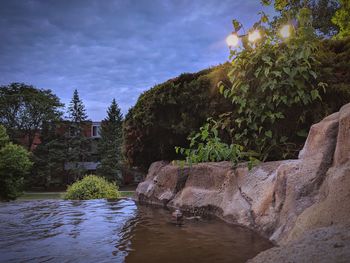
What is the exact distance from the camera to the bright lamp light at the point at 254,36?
5.61 metres

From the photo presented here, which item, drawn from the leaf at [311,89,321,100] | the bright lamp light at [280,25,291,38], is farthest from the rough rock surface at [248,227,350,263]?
the bright lamp light at [280,25,291,38]

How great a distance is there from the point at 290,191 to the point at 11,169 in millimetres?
22319

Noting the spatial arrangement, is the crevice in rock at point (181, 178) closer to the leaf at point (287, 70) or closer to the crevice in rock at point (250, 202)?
the crevice in rock at point (250, 202)

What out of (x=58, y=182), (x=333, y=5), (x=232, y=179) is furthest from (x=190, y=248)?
(x=58, y=182)

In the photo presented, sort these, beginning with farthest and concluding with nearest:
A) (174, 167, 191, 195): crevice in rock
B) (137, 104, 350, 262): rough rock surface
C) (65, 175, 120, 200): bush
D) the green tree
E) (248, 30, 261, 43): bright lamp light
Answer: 1. the green tree
2. (65, 175, 120, 200): bush
3. (174, 167, 191, 195): crevice in rock
4. (248, 30, 261, 43): bright lamp light
5. (137, 104, 350, 262): rough rock surface

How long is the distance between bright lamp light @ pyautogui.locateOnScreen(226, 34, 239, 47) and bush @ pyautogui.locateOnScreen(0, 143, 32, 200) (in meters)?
19.6

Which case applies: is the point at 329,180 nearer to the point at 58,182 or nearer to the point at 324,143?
the point at 324,143

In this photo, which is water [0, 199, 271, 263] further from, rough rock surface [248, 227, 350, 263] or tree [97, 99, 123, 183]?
tree [97, 99, 123, 183]

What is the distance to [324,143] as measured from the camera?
3.27 metres

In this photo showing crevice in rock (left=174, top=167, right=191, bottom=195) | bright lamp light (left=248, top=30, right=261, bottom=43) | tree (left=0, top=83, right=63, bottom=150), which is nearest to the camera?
bright lamp light (left=248, top=30, right=261, bottom=43)

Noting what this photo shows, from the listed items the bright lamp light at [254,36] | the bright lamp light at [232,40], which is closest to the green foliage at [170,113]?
the bright lamp light at [232,40]

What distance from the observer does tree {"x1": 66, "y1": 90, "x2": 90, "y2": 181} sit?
38.1 metres

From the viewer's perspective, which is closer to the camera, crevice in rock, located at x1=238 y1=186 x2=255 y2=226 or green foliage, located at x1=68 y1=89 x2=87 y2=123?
crevice in rock, located at x1=238 y1=186 x2=255 y2=226

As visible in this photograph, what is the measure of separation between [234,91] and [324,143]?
8.27 ft
